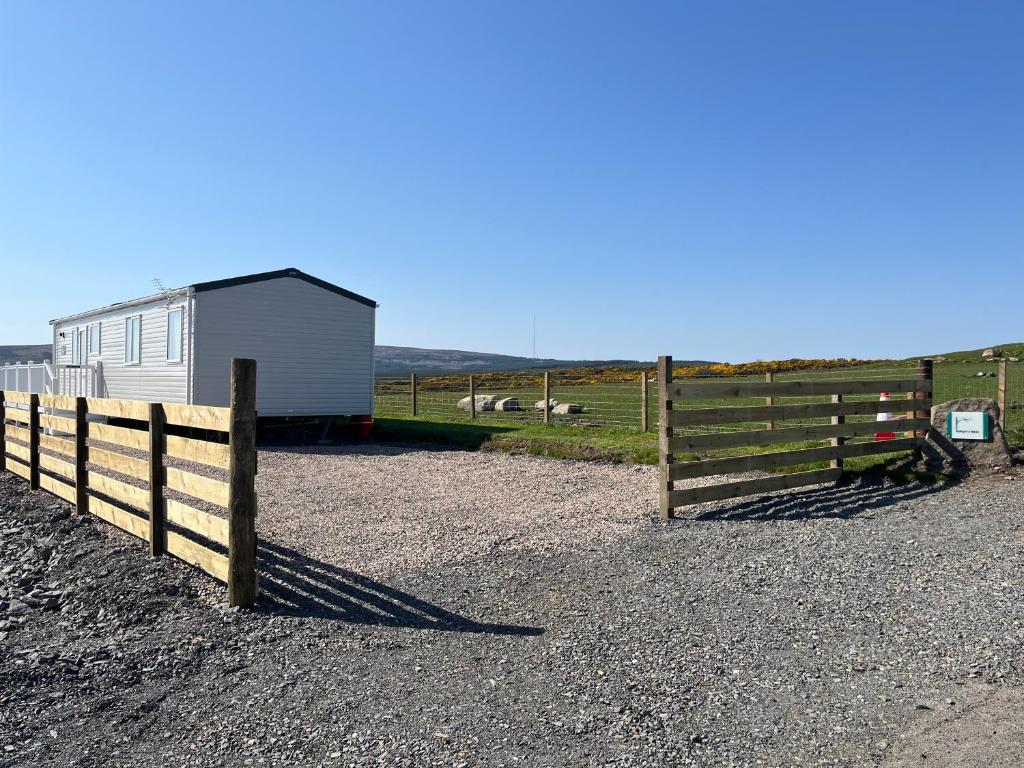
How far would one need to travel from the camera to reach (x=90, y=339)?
2145cm

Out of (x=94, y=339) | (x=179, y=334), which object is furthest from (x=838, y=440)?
(x=94, y=339)

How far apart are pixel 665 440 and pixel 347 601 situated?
364 centimetres

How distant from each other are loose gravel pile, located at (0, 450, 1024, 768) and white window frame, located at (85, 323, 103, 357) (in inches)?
572

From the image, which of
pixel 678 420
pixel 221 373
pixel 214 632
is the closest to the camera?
pixel 214 632

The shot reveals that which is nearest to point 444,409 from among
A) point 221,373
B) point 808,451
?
point 221,373

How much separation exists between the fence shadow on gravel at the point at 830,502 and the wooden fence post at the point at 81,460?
629cm

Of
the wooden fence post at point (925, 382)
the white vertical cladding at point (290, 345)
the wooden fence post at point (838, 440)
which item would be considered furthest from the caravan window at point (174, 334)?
the wooden fence post at point (925, 382)

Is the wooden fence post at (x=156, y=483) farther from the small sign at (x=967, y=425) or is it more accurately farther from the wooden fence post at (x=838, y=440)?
the small sign at (x=967, y=425)

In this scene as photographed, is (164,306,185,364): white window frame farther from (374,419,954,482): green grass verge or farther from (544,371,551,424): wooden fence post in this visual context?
(544,371,551,424): wooden fence post

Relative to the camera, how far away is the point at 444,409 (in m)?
25.6

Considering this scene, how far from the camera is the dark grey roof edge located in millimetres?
16078

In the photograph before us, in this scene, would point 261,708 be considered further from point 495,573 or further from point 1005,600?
point 1005,600

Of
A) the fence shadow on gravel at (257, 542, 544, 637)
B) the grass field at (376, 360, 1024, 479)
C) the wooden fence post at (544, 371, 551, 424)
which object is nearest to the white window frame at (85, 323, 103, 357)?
the grass field at (376, 360, 1024, 479)

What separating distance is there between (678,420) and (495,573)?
2724 mm
